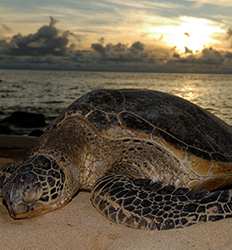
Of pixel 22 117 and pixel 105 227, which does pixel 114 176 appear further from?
pixel 22 117

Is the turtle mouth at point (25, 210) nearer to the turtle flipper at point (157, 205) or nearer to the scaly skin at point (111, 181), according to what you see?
the scaly skin at point (111, 181)

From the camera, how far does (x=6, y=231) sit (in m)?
3.36

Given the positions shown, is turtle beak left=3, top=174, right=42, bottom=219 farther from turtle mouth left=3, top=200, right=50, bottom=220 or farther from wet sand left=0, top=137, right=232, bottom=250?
wet sand left=0, top=137, right=232, bottom=250

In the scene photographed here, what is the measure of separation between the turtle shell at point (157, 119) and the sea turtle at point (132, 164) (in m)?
0.01

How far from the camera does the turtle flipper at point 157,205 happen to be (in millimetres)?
3201

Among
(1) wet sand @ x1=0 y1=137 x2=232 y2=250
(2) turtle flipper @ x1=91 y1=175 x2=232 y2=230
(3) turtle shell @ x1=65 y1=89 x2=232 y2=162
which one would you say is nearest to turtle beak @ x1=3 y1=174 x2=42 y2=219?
(1) wet sand @ x1=0 y1=137 x2=232 y2=250

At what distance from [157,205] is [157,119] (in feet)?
3.72

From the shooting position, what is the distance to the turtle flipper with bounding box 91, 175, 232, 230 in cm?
320

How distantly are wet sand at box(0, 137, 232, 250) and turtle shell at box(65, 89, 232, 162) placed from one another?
992 millimetres

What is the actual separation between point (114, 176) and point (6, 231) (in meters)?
1.01

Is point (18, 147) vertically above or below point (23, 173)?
below

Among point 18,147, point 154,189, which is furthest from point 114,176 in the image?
point 18,147

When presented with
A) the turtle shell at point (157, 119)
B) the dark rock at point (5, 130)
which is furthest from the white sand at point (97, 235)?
the dark rock at point (5, 130)

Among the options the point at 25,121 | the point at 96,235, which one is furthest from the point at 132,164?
the point at 25,121
